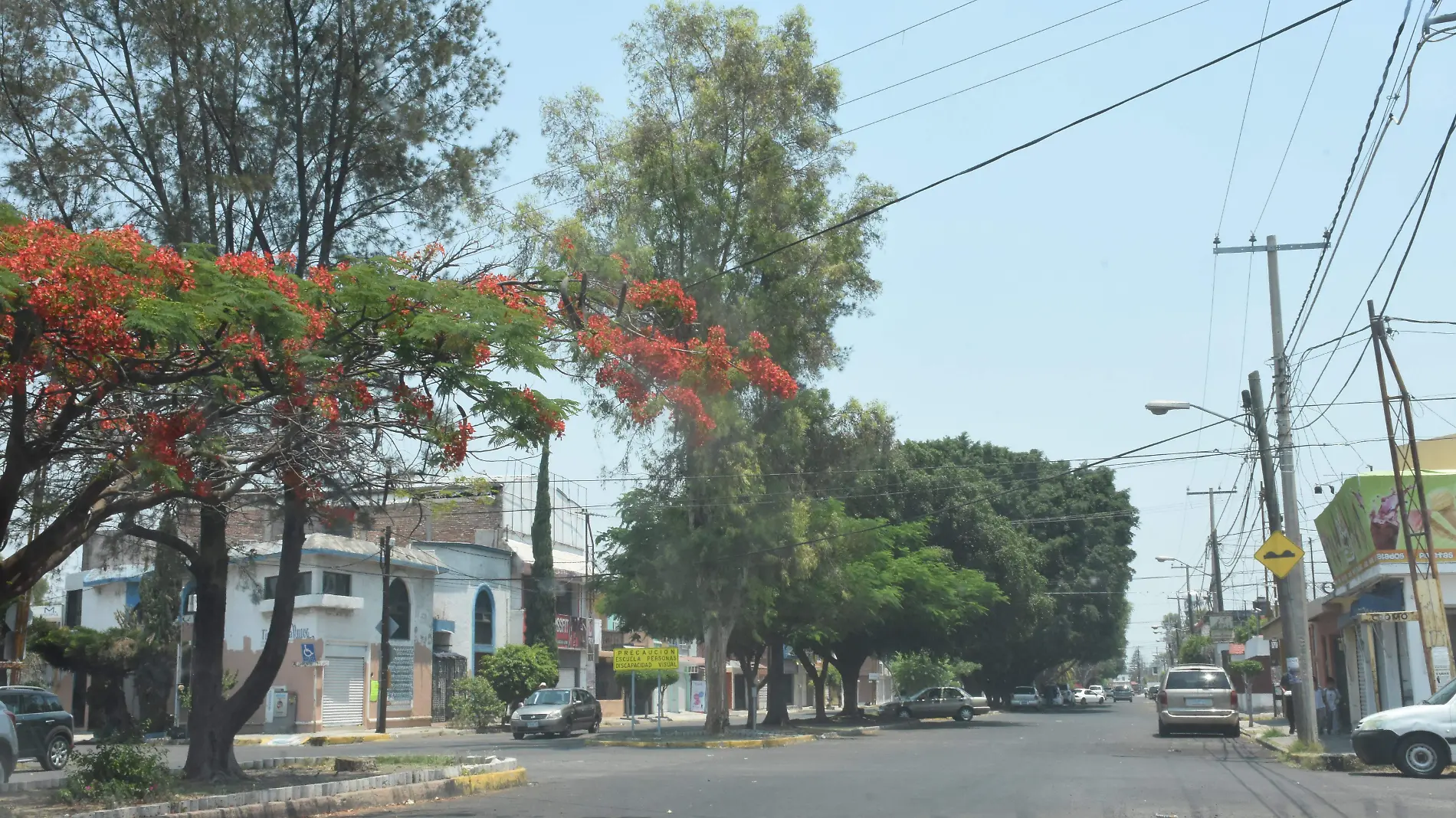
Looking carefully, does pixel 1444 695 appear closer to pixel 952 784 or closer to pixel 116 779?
pixel 952 784

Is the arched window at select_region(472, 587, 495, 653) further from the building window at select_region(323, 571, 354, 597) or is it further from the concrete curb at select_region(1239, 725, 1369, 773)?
the concrete curb at select_region(1239, 725, 1369, 773)

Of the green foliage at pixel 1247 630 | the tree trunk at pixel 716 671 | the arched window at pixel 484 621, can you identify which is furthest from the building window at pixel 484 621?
the green foliage at pixel 1247 630

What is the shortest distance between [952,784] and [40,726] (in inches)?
733

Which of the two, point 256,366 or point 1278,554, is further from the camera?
point 1278,554

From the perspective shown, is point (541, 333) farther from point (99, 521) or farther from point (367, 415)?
point (99, 521)

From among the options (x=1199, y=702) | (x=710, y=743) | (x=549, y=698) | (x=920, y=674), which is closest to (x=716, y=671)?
(x=710, y=743)

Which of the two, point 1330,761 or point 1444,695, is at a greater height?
point 1444,695

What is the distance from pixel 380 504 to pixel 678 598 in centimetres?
1838

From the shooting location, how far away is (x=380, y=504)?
14695mm

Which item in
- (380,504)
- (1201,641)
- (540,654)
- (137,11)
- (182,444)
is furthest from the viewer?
(1201,641)

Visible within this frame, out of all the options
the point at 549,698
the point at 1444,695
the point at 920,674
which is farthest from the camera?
the point at 920,674

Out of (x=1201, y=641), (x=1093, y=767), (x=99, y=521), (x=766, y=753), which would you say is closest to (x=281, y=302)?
(x=99, y=521)

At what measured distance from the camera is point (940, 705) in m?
49.9

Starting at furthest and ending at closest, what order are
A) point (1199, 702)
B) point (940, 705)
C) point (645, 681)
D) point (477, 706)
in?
point (645, 681) < point (940, 705) < point (477, 706) < point (1199, 702)
